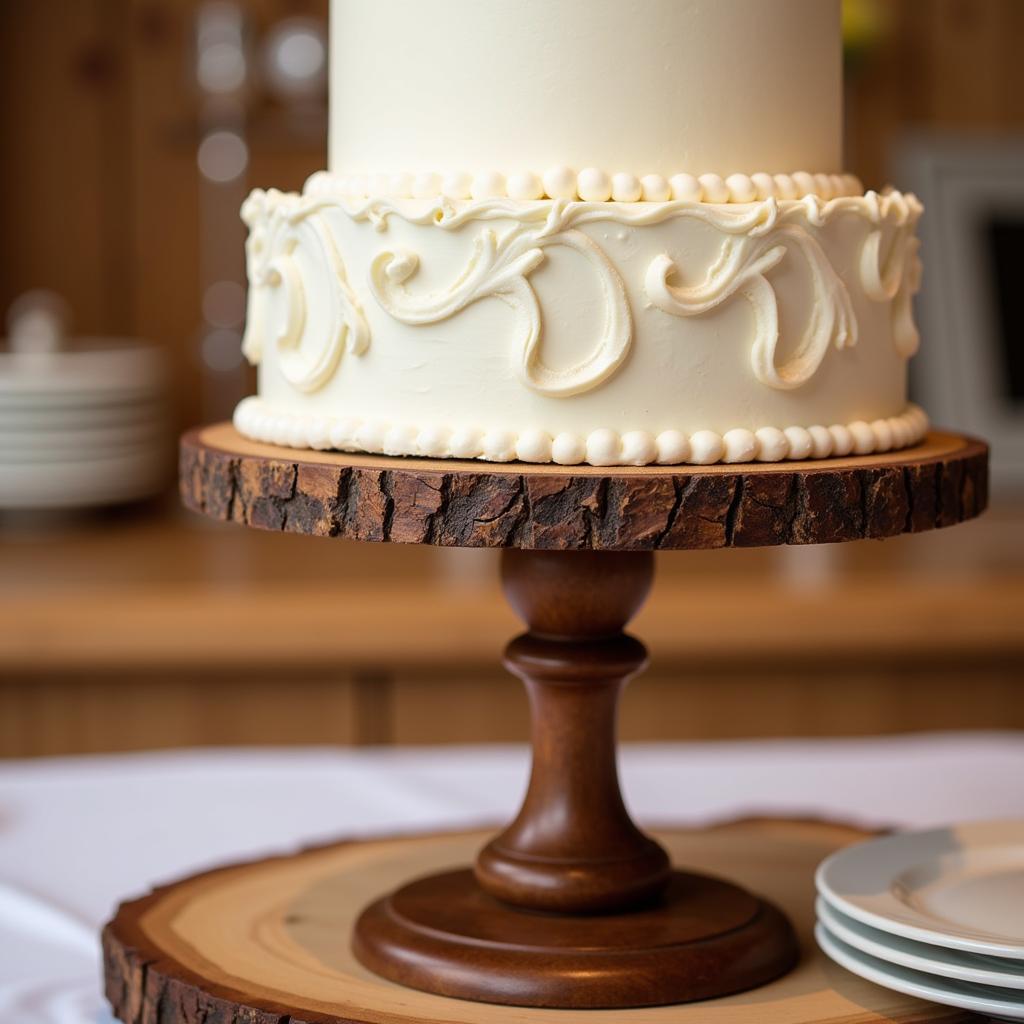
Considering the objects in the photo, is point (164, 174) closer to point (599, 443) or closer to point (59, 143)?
point (59, 143)

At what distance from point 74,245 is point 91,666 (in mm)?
957

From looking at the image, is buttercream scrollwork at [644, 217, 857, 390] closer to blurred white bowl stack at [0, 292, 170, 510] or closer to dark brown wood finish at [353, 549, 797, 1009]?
dark brown wood finish at [353, 549, 797, 1009]

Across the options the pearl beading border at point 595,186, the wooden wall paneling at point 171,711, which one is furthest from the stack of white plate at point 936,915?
the wooden wall paneling at point 171,711

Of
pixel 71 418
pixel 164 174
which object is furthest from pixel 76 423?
pixel 164 174

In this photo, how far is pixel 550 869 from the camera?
1073mm

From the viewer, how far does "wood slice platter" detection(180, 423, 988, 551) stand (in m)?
0.87

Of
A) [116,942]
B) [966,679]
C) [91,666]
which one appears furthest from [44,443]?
[116,942]

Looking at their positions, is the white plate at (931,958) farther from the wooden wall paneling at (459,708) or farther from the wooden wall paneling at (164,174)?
the wooden wall paneling at (164,174)

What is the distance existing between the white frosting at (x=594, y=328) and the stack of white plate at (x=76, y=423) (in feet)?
4.75

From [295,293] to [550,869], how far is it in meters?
0.39

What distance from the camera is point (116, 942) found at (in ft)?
3.48

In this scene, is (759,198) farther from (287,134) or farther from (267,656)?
(287,134)

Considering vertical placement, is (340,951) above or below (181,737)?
above

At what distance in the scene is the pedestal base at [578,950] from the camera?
0.99 m
